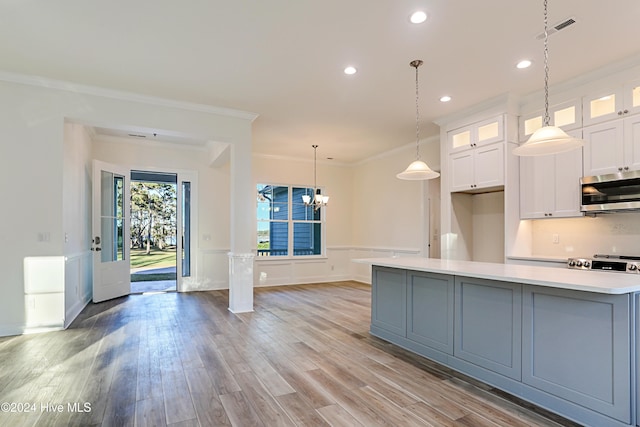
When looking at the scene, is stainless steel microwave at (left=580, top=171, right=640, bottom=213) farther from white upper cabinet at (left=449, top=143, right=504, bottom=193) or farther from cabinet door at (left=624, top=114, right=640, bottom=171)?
white upper cabinet at (left=449, top=143, right=504, bottom=193)

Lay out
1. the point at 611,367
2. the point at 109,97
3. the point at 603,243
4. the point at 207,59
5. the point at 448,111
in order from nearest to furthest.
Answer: the point at 611,367 < the point at 207,59 < the point at 603,243 < the point at 109,97 < the point at 448,111

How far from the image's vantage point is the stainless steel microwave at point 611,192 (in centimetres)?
341

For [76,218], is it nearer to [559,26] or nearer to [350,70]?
[350,70]

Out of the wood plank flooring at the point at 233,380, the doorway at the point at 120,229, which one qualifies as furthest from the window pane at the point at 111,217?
the wood plank flooring at the point at 233,380

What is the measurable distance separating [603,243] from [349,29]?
3.75 meters

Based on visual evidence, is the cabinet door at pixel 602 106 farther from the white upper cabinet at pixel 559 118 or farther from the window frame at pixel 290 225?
the window frame at pixel 290 225

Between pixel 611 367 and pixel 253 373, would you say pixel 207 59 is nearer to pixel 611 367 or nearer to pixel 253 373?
pixel 253 373

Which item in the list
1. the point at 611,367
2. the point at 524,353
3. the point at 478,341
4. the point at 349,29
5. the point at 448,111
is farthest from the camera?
the point at 448,111

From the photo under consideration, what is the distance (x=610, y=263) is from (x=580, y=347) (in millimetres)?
1985

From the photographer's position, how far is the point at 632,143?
3.45 m

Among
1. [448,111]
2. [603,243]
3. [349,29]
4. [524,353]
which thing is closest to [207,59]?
[349,29]

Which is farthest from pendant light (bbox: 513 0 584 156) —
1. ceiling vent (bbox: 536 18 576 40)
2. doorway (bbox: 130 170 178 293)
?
doorway (bbox: 130 170 178 293)

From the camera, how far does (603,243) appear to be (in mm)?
3967

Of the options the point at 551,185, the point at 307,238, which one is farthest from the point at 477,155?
the point at 307,238
